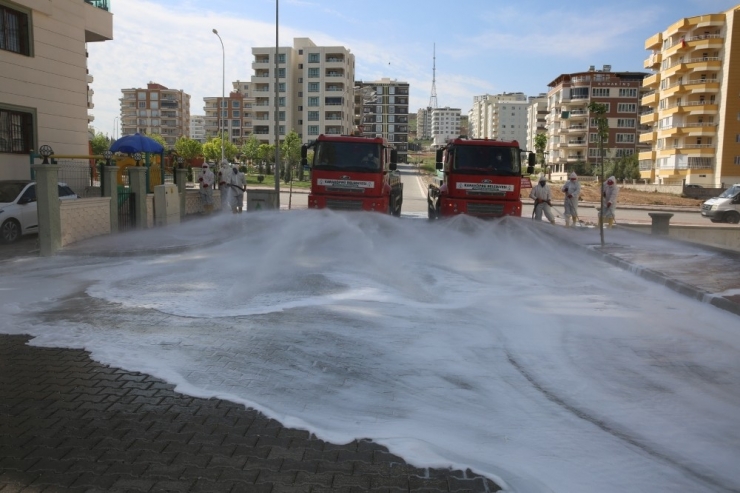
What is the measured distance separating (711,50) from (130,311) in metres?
80.8

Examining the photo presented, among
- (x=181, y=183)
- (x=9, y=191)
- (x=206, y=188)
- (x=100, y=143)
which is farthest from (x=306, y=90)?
(x=9, y=191)

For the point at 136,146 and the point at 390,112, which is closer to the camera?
the point at 136,146

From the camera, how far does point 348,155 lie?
64.6 feet

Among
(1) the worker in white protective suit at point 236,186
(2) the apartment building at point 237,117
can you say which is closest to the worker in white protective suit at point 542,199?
(1) the worker in white protective suit at point 236,186

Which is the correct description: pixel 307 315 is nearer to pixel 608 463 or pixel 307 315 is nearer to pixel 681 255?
pixel 608 463

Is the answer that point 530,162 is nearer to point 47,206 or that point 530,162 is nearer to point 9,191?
point 47,206

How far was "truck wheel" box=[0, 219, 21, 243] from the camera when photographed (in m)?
15.9

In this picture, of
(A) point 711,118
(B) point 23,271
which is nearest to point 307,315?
(B) point 23,271

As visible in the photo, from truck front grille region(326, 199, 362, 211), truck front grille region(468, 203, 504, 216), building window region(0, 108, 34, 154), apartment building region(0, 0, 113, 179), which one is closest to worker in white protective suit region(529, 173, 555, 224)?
truck front grille region(468, 203, 504, 216)

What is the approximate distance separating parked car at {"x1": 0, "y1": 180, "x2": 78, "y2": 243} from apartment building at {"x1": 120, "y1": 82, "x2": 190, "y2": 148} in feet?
516

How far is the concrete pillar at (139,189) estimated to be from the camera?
1834 centimetres

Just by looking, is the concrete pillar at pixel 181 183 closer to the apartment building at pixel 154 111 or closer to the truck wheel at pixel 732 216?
the truck wheel at pixel 732 216

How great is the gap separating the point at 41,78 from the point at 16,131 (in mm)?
2056

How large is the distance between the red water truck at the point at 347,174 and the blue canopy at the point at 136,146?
25.7ft
